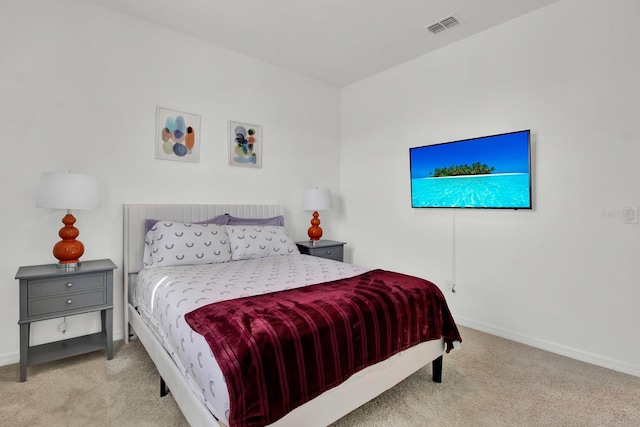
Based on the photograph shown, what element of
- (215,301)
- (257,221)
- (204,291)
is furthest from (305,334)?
(257,221)

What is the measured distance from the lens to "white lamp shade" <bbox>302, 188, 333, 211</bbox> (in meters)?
4.07

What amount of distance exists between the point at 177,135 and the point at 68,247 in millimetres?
1399

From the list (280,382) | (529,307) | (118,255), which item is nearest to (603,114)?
(529,307)

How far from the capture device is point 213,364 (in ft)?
4.53

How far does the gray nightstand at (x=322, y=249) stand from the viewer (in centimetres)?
395

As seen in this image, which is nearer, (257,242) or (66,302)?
(66,302)

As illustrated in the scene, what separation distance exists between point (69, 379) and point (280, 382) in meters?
1.86

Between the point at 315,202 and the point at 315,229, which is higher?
the point at 315,202

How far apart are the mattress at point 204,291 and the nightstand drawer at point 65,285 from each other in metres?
0.29

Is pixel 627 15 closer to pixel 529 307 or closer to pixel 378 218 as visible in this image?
pixel 529 307

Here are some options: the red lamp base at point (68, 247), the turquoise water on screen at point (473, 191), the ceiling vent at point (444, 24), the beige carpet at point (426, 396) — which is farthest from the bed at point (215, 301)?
the ceiling vent at point (444, 24)

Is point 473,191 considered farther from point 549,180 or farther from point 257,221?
point 257,221

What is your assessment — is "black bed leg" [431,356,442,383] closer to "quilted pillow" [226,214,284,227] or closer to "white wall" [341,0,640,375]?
"white wall" [341,0,640,375]

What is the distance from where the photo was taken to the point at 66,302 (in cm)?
240
